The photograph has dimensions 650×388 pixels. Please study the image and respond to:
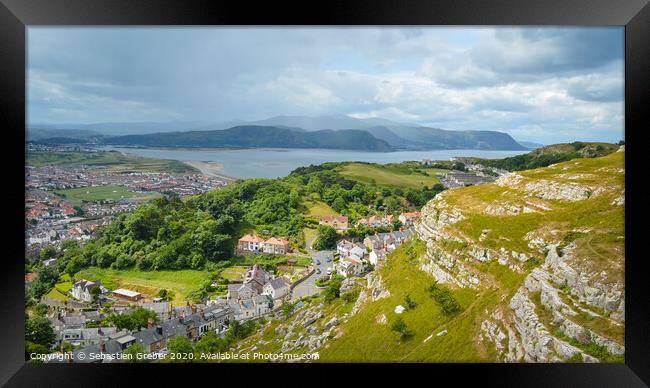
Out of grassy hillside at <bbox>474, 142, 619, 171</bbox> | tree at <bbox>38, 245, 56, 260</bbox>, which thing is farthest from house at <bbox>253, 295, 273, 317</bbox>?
grassy hillside at <bbox>474, 142, 619, 171</bbox>

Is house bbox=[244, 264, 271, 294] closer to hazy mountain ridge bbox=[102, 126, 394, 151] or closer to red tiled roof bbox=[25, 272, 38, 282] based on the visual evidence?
hazy mountain ridge bbox=[102, 126, 394, 151]

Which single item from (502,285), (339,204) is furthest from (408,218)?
(502,285)

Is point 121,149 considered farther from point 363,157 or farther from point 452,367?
point 452,367

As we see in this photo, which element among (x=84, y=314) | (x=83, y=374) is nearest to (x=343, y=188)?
(x=84, y=314)

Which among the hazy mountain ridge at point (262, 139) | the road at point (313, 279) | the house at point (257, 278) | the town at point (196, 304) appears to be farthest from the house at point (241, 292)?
the hazy mountain ridge at point (262, 139)

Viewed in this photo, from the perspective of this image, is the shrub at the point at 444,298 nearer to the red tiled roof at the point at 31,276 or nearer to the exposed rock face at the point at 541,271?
the exposed rock face at the point at 541,271

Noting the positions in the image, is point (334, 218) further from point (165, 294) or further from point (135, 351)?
point (135, 351)
